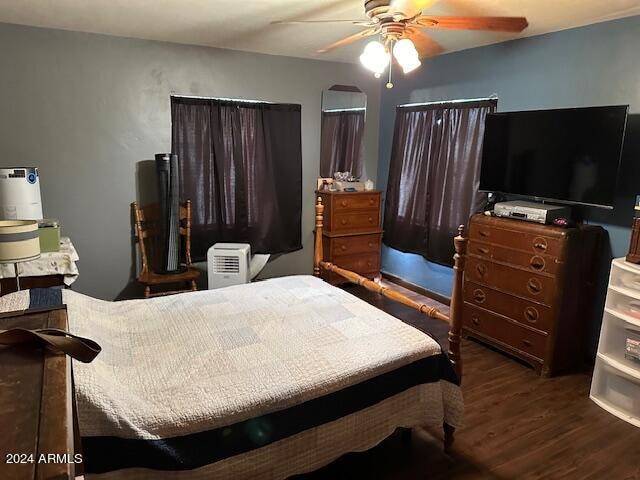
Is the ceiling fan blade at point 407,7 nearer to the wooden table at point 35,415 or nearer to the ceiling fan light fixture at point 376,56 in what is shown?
the ceiling fan light fixture at point 376,56

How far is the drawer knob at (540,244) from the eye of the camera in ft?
9.39

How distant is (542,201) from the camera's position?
321 centimetres

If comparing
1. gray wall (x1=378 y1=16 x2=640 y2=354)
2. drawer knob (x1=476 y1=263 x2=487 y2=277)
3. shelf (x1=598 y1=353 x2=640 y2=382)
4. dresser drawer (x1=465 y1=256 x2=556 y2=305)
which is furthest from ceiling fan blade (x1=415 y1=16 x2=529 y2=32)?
shelf (x1=598 y1=353 x2=640 y2=382)

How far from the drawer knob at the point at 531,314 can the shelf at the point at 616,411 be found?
550 millimetres

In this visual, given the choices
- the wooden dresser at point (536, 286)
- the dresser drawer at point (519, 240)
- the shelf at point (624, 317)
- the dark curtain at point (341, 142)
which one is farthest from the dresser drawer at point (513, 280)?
the dark curtain at point (341, 142)

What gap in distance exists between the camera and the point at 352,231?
4434 mm

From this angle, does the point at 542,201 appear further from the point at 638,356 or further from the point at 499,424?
the point at 499,424

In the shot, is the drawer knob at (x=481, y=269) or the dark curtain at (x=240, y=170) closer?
the drawer knob at (x=481, y=269)

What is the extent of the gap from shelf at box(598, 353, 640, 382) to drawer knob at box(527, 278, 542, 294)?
19.9 inches

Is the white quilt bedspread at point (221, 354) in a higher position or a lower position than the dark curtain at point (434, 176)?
lower

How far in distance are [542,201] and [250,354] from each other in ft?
7.98

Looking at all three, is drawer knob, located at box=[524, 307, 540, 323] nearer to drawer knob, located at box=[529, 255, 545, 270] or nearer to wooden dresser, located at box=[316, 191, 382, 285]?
drawer knob, located at box=[529, 255, 545, 270]

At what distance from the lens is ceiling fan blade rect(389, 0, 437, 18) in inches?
71.9

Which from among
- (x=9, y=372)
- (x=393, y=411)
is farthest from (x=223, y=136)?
(x=9, y=372)
